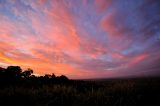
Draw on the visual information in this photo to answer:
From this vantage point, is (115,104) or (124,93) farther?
(124,93)

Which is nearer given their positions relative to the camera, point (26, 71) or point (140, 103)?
point (140, 103)

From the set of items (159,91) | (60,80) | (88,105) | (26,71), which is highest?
(26,71)

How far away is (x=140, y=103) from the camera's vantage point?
742cm

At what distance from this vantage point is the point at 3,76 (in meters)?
20.5

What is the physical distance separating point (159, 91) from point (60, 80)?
1872 centimetres

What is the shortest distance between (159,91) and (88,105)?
448 centimetres

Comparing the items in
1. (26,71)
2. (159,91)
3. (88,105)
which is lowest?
(88,105)

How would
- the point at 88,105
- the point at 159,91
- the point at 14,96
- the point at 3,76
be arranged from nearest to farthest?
1. the point at 88,105
2. the point at 159,91
3. the point at 14,96
4. the point at 3,76

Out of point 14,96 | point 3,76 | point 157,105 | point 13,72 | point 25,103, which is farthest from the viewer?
point 13,72

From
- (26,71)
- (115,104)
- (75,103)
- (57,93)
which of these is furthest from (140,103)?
(26,71)

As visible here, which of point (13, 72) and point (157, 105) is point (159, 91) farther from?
point (13, 72)

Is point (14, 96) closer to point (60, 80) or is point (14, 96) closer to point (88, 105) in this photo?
point (88, 105)

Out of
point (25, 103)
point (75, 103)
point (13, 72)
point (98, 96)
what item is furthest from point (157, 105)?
point (13, 72)

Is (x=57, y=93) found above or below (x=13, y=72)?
below
